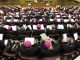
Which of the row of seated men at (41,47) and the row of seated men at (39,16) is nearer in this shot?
the row of seated men at (41,47)

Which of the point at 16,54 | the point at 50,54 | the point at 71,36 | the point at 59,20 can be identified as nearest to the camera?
the point at 50,54

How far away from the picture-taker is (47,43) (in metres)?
7.95

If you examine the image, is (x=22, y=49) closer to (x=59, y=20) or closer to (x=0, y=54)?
(x=0, y=54)

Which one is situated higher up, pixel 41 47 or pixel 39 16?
pixel 41 47

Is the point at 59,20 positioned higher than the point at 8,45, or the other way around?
the point at 8,45

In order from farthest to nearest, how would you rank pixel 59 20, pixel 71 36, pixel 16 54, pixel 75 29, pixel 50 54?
pixel 59 20 → pixel 75 29 → pixel 71 36 → pixel 16 54 → pixel 50 54

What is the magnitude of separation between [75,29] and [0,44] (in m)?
5.46

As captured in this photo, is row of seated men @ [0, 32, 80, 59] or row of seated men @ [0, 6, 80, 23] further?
row of seated men @ [0, 6, 80, 23]

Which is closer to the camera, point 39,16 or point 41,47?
point 41,47

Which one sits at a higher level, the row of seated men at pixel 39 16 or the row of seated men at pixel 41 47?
the row of seated men at pixel 41 47

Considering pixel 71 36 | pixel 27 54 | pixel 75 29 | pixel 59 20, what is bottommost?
pixel 59 20

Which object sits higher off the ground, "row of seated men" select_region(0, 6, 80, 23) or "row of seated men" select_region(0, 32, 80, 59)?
"row of seated men" select_region(0, 32, 80, 59)

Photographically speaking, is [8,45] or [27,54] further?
[8,45]

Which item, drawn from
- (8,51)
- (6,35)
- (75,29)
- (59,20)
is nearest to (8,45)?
(8,51)
